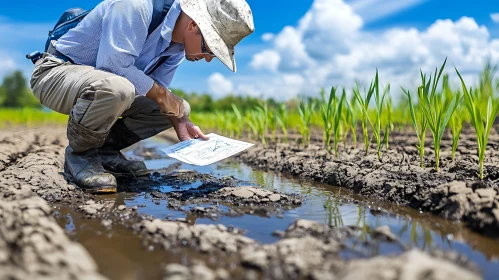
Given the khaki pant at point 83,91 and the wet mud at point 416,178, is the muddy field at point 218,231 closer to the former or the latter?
the wet mud at point 416,178

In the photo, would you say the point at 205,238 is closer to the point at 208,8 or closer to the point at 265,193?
the point at 265,193

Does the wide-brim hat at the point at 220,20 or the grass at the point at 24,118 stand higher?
the wide-brim hat at the point at 220,20

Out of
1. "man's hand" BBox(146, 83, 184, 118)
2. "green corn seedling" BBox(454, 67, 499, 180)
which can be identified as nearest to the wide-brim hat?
"man's hand" BBox(146, 83, 184, 118)

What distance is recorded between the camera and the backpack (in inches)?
73.9

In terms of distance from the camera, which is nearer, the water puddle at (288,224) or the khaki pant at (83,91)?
the water puddle at (288,224)

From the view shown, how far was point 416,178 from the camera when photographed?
1879mm

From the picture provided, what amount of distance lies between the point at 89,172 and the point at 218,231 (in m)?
1.09

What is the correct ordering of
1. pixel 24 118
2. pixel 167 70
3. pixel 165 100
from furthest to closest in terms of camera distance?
pixel 24 118 → pixel 167 70 → pixel 165 100

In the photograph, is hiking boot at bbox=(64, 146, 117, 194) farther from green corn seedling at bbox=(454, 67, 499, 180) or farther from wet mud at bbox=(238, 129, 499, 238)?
green corn seedling at bbox=(454, 67, 499, 180)

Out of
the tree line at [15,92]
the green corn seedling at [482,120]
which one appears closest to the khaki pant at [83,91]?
the green corn seedling at [482,120]

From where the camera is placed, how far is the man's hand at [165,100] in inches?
76.3

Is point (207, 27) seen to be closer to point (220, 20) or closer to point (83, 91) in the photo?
point (220, 20)

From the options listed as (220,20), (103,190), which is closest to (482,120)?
(220,20)

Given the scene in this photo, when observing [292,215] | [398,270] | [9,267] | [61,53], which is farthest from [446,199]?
[61,53]
